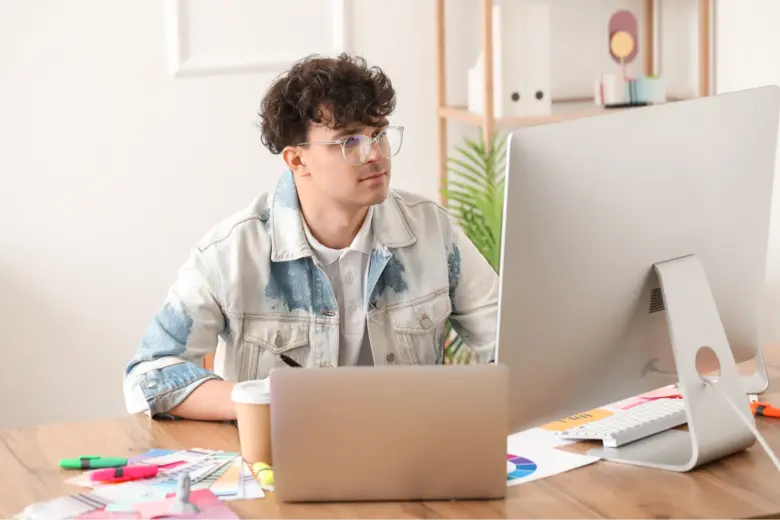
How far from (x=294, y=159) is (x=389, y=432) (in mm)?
824

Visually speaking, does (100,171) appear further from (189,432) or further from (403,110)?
(189,432)

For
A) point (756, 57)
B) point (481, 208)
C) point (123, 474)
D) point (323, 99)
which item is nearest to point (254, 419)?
point (123, 474)

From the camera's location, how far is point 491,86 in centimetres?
339

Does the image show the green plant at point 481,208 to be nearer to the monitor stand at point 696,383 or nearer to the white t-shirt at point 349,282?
the white t-shirt at point 349,282

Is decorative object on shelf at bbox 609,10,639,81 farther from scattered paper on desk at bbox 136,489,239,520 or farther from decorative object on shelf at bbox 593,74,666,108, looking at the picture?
scattered paper on desk at bbox 136,489,239,520

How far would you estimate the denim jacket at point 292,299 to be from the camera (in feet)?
6.35

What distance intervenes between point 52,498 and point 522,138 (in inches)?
29.4

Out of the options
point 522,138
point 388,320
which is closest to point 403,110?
point 388,320

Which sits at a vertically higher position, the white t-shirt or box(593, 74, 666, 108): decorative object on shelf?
box(593, 74, 666, 108): decorative object on shelf

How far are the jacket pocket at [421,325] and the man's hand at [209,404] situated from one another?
15.1 inches

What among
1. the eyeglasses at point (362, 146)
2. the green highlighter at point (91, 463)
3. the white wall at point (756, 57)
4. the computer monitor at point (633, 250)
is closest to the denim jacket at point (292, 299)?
the eyeglasses at point (362, 146)

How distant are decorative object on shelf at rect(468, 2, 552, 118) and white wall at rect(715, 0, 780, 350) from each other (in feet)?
1.96

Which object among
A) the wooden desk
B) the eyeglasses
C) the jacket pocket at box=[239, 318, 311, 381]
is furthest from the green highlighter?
the eyeglasses

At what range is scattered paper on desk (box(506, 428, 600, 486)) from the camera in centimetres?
154
